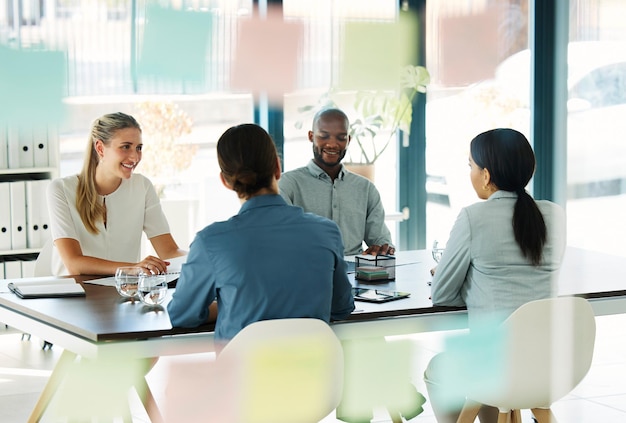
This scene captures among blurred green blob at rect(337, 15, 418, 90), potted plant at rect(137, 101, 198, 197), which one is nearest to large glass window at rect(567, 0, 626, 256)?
blurred green blob at rect(337, 15, 418, 90)

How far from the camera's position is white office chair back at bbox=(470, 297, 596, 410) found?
4.88 ft

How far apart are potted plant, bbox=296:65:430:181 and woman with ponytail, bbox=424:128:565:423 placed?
Answer: 6.06 feet

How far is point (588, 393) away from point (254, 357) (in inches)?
54.4

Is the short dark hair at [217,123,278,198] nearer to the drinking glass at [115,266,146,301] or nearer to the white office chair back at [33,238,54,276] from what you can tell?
the drinking glass at [115,266,146,301]

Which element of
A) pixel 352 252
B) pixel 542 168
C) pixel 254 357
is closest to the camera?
pixel 254 357

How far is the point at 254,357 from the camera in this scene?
1.35m

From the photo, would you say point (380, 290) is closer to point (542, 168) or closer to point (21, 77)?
point (21, 77)

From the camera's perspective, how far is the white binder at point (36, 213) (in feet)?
9.76

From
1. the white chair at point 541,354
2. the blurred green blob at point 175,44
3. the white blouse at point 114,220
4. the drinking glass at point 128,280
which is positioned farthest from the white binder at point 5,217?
the blurred green blob at point 175,44

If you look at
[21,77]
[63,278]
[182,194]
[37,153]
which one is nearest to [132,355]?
[63,278]

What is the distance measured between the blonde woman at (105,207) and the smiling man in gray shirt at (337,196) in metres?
0.41

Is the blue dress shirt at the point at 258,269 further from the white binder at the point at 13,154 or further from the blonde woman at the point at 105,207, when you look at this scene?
the white binder at the point at 13,154

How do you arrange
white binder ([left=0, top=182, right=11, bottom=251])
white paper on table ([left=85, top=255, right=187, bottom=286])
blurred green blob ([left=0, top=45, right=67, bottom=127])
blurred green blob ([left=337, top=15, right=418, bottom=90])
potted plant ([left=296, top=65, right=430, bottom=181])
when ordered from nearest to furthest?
blurred green blob ([left=0, top=45, right=67, bottom=127])
blurred green blob ([left=337, top=15, right=418, bottom=90])
white paper on table ([left=85, top=255, right=187, bottom=286])
white binder ([left=0, top=182, right=11, bottom=251])
potted plant ([left=296, top=65, right=430, bottom=181])

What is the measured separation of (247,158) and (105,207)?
819 millimetres
